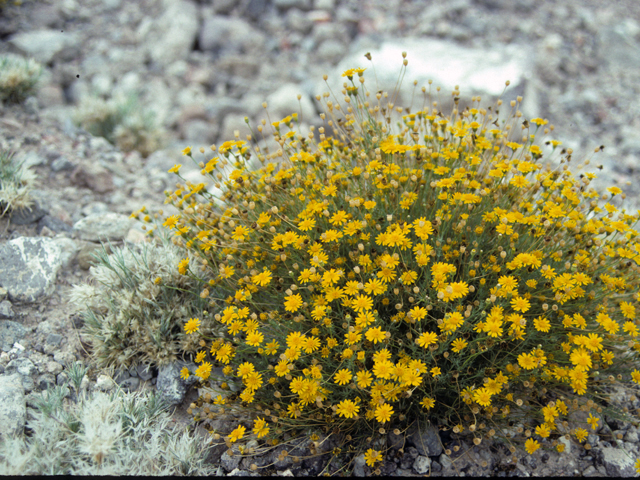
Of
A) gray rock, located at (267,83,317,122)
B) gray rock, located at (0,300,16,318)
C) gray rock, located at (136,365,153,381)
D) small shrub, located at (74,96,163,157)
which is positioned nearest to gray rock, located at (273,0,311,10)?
gray rock, located at (267,83,317,122)

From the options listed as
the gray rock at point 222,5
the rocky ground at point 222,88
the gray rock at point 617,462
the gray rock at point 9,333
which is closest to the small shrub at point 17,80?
the rocky ground at point 222,88

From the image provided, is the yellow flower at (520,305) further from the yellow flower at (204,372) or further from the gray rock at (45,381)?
the gray rock at (45,381)

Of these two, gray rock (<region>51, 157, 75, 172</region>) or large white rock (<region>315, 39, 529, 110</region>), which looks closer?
gray rock (<region>51, 157, 75, 172</region>)

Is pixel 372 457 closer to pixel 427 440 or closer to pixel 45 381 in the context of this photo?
pixel 427 440

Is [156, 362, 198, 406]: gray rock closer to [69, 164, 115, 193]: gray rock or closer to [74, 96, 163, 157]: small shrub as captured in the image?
[69, 164, 115, 193]: gray rock

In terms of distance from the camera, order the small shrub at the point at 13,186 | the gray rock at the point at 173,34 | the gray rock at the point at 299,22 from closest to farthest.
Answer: the small shrub at the point at 13,186 < the gray rock at the point at 173,34 < the gray rock at the point at 299,22

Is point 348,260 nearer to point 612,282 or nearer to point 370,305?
point 370,305
